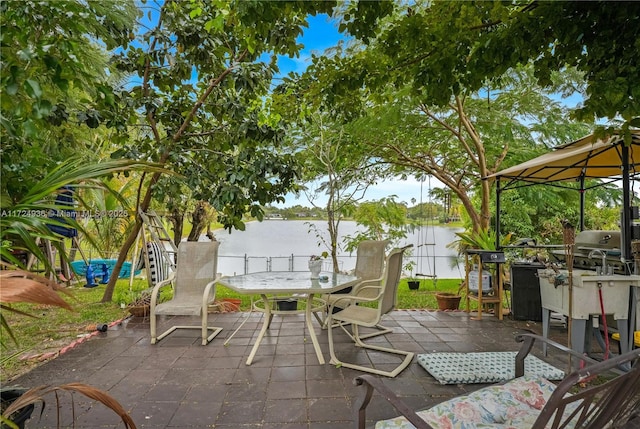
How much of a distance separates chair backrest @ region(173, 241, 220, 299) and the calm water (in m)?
2.46

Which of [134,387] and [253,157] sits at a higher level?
[253,157]

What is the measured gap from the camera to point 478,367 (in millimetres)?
3285

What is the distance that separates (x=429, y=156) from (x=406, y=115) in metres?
1.58

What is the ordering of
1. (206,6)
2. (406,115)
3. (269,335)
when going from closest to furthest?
(269,335) → (206,6) → (406,115)

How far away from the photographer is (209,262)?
194 inches

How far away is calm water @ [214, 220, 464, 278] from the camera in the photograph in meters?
8.14

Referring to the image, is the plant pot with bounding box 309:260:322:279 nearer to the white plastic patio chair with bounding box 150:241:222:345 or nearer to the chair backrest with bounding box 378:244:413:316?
the chair backrest with bounding box 378:244:413:316

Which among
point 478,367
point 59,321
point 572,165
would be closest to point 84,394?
point 478,367

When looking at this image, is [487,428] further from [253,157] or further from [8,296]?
[253,157]

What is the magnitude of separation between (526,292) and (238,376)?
395cm

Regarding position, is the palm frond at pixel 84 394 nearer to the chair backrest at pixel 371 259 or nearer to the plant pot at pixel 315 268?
the plant pot at pixel 315 268

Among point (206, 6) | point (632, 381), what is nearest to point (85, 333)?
point (206, 6)

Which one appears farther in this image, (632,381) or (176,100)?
(176,100)

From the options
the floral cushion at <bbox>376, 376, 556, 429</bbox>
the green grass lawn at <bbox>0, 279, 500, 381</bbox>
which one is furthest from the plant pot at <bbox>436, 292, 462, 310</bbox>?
the floral cushion at <bbox>376, 376, 556, 429</bbox>
